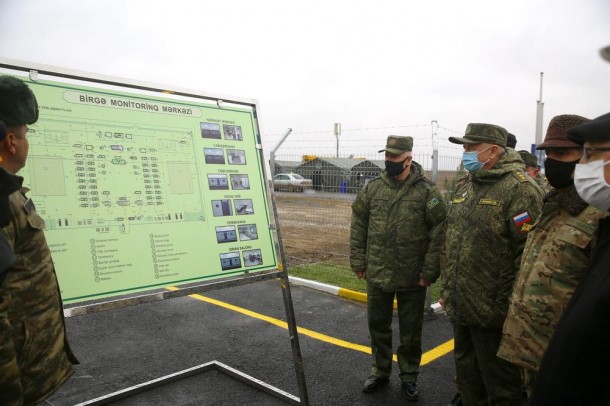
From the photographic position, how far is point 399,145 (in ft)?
12.2

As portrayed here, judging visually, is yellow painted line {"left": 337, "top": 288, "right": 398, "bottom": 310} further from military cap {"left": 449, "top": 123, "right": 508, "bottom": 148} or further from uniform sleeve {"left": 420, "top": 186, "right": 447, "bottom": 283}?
military cap {"left": 449, "top": 123, "right": 508, "bottom": 148}

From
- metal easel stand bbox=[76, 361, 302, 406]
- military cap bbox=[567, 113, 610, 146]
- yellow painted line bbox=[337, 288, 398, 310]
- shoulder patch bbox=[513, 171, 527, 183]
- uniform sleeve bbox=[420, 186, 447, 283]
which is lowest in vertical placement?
yellow painted line bbox=[337, 288, 398, 310]

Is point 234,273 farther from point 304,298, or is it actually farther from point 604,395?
point 304,298

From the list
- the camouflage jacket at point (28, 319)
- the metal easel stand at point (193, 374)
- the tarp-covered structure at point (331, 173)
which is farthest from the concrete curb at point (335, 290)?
the camouflage jacket at point (28, 319)

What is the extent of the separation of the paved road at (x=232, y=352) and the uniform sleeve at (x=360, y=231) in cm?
100

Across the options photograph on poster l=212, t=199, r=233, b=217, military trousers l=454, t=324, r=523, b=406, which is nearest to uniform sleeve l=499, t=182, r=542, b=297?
military trousers l=454, t=324, r=523, b=406

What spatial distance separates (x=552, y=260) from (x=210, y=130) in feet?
7.08

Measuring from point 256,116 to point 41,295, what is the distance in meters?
1.87

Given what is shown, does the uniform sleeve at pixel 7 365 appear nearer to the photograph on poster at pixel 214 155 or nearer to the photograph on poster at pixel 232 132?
the photograph on poster at pixel 214 155

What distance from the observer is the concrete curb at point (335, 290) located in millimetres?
5543

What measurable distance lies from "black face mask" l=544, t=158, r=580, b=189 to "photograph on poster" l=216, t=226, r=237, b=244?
76.4 inches

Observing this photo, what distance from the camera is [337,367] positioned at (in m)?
4.01

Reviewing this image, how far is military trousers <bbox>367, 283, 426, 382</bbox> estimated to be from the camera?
3.62 meters

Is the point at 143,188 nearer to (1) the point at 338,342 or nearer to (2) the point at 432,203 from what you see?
(2) the point at 432,203
